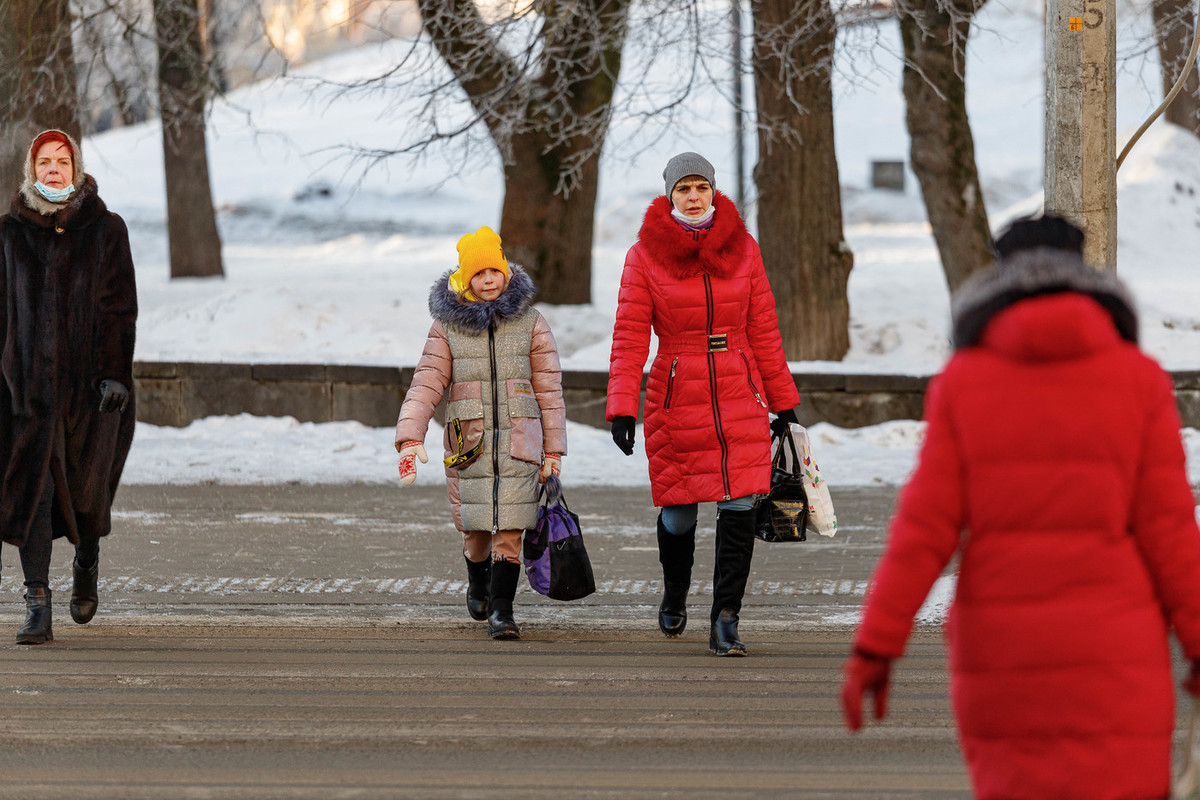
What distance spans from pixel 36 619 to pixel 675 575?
243 centimetres

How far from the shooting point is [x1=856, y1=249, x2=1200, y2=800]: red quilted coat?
2914 mm

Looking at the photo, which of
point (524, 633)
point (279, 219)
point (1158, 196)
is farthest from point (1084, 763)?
point (279, 219)

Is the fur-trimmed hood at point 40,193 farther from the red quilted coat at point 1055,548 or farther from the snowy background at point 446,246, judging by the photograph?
the snowy background at point 446,246

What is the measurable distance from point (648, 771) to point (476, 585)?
213cm

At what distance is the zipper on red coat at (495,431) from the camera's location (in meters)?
6.31

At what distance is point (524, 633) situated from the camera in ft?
21.4

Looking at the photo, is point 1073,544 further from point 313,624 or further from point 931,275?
point 931,275

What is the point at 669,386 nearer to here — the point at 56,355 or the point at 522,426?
the point at 522,426

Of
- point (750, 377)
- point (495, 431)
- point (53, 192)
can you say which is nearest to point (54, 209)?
point (53, 192)

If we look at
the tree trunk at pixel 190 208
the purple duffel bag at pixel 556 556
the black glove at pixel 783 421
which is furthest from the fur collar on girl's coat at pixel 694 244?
the tree trunk at pixel 190 208

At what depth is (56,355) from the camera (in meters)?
6.17

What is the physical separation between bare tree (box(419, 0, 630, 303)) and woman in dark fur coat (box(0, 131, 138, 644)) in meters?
6.17

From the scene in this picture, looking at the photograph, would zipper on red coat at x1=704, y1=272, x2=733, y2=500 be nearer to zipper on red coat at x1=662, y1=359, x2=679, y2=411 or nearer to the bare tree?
zipper on red coat at x1=662, y1=359, x2=679, y2=411

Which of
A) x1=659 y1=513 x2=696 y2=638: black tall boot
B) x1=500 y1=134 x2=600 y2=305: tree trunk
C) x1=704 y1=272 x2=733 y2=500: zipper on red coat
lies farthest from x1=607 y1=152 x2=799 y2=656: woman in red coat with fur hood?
x1=500 y1=134 x2=600 y2=305: tree trunk
